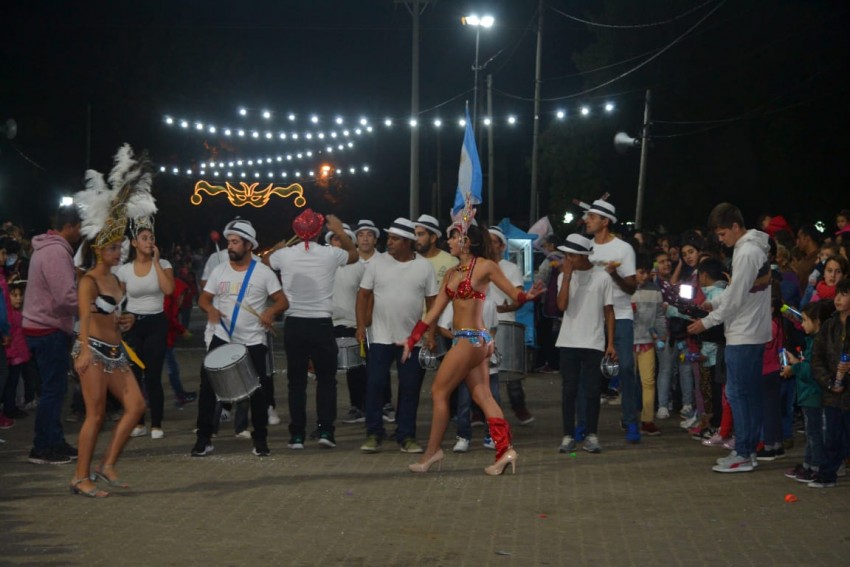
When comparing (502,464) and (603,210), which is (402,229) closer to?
(603,210)

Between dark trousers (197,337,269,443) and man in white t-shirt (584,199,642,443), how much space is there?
3206mm

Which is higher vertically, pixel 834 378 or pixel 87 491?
pixel 834 378

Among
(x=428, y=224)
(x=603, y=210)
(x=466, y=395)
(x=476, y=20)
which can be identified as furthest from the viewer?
(x=476, y=20)

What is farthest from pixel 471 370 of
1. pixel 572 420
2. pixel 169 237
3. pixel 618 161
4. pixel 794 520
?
pixel 618 161

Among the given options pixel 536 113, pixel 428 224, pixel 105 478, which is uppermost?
pixel 536 113

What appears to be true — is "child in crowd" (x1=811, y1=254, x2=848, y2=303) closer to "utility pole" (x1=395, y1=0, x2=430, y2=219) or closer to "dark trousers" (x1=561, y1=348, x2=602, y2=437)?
"dark trousers" (x1=561, y1=348, x2=602, y2=437)

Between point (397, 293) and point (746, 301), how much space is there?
3110mm

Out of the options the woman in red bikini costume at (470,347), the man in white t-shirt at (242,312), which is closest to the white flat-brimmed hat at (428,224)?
the man in white t-shirt at (242,312)

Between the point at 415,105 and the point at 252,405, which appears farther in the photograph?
the point at 415,105

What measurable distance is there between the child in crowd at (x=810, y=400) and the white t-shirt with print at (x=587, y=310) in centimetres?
184

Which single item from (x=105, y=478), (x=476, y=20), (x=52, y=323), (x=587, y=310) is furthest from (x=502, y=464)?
(x=476, y=20)

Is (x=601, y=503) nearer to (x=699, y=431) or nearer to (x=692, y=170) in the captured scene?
(x=699, y=431)

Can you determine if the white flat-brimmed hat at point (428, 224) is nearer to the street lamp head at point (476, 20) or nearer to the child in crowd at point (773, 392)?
the child in crowd at point (773, 392)

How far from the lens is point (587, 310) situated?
11.3m
